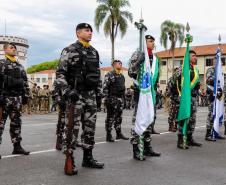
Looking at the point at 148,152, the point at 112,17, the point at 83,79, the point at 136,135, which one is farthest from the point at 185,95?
the point at 112,17

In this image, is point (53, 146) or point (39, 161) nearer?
point (39, 161)

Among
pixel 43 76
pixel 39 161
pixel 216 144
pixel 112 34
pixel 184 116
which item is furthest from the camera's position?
pixel 43 76

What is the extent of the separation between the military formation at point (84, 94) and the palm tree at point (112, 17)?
94.7 ft

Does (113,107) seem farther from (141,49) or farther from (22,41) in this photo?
(22,41)

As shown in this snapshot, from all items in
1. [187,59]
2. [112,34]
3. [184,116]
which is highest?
[112,34]

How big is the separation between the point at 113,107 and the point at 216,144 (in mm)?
2621

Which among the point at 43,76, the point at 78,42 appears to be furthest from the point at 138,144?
the point at 43,76

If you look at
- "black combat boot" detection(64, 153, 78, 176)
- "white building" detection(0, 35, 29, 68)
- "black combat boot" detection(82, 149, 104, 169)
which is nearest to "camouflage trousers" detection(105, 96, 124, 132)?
"black combat boot" detection(82, 149, 104, 169)

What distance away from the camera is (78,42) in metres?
6.22

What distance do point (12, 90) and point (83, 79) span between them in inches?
75.9

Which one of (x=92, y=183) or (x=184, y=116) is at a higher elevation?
(x=184, y=116)

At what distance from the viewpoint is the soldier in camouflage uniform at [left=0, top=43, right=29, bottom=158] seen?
7461mm

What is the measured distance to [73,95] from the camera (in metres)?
5.77

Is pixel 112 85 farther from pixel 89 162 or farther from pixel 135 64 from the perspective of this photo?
pixel 89 162
